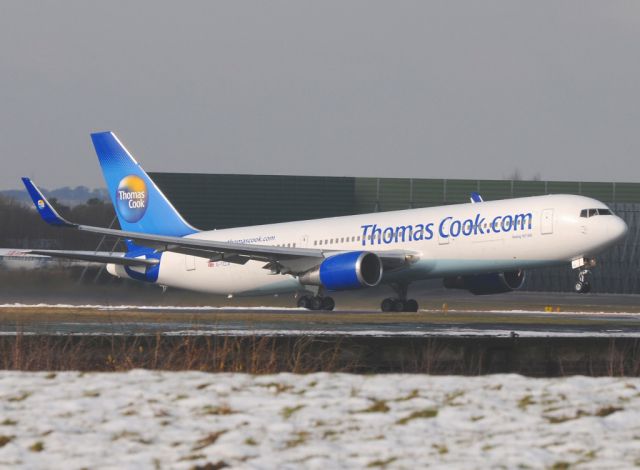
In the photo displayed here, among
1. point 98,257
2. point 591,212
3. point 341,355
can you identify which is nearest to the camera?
point 341,355

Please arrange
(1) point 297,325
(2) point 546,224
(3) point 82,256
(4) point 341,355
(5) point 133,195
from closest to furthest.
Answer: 1. (4) point 341,355
2. (1) point 297,325
3. (2) point 546,224
4. (3) point 82,256
5. (5) point 133,195

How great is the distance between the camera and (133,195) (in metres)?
44.9

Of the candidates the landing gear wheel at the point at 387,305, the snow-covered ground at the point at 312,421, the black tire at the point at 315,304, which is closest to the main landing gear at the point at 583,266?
the landing gear wheel at the point at 387,305

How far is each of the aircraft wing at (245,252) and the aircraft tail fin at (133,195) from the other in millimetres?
5272

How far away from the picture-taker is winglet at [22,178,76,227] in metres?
34.3

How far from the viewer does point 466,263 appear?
35281 millimetres

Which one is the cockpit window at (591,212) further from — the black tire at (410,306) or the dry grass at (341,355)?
the dry grass at (341,355)

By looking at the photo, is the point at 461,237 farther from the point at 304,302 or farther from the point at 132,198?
the point at 132,198

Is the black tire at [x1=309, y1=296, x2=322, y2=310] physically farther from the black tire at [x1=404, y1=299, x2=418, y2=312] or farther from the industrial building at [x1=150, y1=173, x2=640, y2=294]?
the industrial building at [x1=150, y1=173, x2=640, y2=294]

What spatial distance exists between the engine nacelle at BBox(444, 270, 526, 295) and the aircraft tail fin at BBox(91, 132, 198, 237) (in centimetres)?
1130

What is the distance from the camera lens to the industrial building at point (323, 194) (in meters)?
75.4

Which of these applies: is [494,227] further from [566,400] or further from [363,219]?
[566,400]

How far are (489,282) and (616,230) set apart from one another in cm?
610

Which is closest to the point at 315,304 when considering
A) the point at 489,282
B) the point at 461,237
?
the point at 461,237
